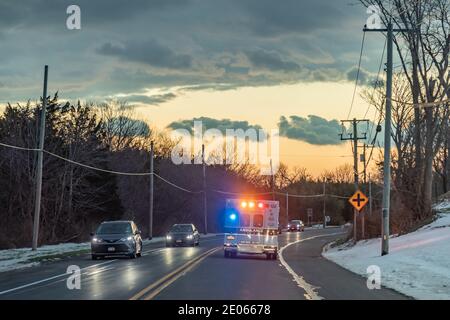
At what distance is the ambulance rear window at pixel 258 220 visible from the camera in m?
28.4

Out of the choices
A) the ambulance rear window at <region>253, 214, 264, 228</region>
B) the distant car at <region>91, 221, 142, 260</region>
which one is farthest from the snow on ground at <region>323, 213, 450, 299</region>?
the distant car at <region>91, 221, 142, 260</region>

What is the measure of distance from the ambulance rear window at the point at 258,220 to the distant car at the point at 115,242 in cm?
547

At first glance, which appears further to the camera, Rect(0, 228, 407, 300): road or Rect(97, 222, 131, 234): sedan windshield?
Rect(97, 222, 131, 234): sedan windshield

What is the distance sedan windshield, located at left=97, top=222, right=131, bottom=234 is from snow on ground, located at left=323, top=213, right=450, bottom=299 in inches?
390

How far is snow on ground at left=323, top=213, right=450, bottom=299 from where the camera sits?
51.5 ft

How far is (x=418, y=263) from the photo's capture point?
69.0 feet

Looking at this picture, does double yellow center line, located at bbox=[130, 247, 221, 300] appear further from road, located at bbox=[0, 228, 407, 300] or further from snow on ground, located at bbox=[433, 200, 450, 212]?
snow on ground, located at bbox=[433, 200, 450, 212]

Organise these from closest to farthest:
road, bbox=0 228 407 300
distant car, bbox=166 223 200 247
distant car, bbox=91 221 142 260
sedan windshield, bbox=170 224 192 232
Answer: road, bbox=0 228 407 300 → distant car, bbox=91 221 142 260 → distant car, bbox=166 223 200 247 → sedan windshield, bbox=170 224 192 232

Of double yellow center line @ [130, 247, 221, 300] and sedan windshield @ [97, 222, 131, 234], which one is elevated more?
sedan windshield @ [97, 222, 131, 234]

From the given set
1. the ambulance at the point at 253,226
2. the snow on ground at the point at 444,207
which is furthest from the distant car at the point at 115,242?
the snow on ground at the point at 444,207

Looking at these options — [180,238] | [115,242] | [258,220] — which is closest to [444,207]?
[180,238]

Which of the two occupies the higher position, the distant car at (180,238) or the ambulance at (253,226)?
the ambulance at (253,226)

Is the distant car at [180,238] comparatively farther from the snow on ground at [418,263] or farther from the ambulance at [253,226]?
the snow on ground at [418,263]
